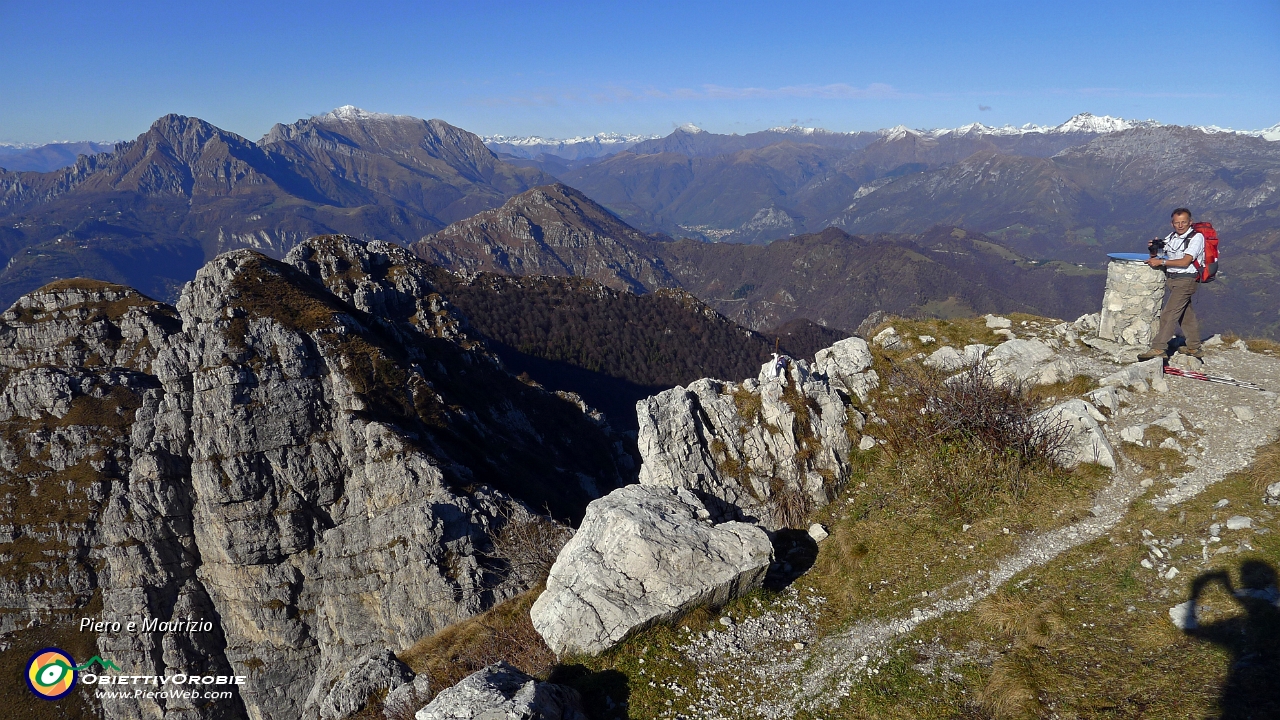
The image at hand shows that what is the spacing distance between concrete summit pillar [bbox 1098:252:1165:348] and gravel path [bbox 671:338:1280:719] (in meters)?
6.42

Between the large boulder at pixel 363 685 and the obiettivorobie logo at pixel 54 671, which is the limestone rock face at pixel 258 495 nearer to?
the obiettivorobie logo at pixel 54 671

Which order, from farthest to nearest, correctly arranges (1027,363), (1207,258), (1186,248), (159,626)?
1. (159,626)
2. (1027,363)
3. (1186,248)
4. (1207,258)

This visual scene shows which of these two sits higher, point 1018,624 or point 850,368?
point 850,368

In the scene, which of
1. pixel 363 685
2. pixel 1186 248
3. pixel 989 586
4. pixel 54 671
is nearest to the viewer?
pixel 989 586

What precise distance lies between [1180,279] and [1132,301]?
8.34ft

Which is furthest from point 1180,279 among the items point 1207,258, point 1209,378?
point 1209,378

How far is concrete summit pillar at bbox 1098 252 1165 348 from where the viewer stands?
884 inches

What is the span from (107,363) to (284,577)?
42.3m

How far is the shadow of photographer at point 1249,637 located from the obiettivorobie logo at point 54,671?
76987mm

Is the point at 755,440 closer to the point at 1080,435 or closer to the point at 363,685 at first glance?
the point at 1080,435

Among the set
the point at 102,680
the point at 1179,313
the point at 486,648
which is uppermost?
the point at 1179,313

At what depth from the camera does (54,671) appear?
2276 inches

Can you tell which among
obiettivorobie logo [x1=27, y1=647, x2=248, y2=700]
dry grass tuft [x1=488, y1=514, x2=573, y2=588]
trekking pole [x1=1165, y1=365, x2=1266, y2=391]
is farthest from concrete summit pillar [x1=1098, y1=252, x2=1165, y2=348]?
obiettivorobie logo [x1=27, y1=647, x2=248, y2=700]

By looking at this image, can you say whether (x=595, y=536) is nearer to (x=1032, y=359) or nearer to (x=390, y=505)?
(x=1032, y=359)
